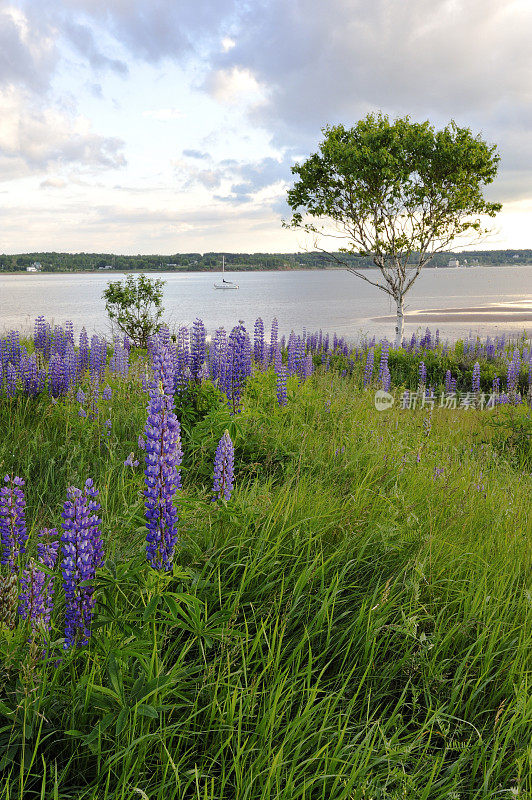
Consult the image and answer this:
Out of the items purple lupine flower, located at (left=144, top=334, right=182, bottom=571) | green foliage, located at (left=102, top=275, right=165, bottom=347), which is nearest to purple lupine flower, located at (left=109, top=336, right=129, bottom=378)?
green foliage, located at (left=102, top=275, right=165, bottom=347)

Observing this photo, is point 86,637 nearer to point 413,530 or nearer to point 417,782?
point 417,782

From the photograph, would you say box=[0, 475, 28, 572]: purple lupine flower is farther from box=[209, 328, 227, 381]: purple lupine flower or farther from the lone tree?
the lone tree

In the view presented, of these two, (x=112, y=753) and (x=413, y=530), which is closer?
(x=112, y=753)

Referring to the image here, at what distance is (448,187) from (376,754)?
604 inches

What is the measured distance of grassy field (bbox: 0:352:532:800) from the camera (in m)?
1.90

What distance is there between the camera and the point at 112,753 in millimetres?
1970

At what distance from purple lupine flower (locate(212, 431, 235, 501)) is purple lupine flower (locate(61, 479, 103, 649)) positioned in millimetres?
1005

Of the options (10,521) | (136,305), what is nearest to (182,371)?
(10,521)

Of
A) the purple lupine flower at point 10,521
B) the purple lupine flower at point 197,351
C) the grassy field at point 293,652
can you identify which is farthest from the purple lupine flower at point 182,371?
the purple lupine flower at point 10,521

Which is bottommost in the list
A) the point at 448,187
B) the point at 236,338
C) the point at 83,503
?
the point at 83,503

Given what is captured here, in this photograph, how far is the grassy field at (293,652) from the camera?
1897 millimetres

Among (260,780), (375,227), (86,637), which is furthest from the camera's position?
(375,227)

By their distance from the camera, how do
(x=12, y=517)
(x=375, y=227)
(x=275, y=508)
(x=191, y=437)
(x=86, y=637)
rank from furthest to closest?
(x=375, y=227) < (x=191, y=437) < (x=275, y=508) < (x=12, y=517) < (x=86, y=637)

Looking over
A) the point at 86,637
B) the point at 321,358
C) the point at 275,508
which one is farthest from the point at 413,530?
the point at 321,358
